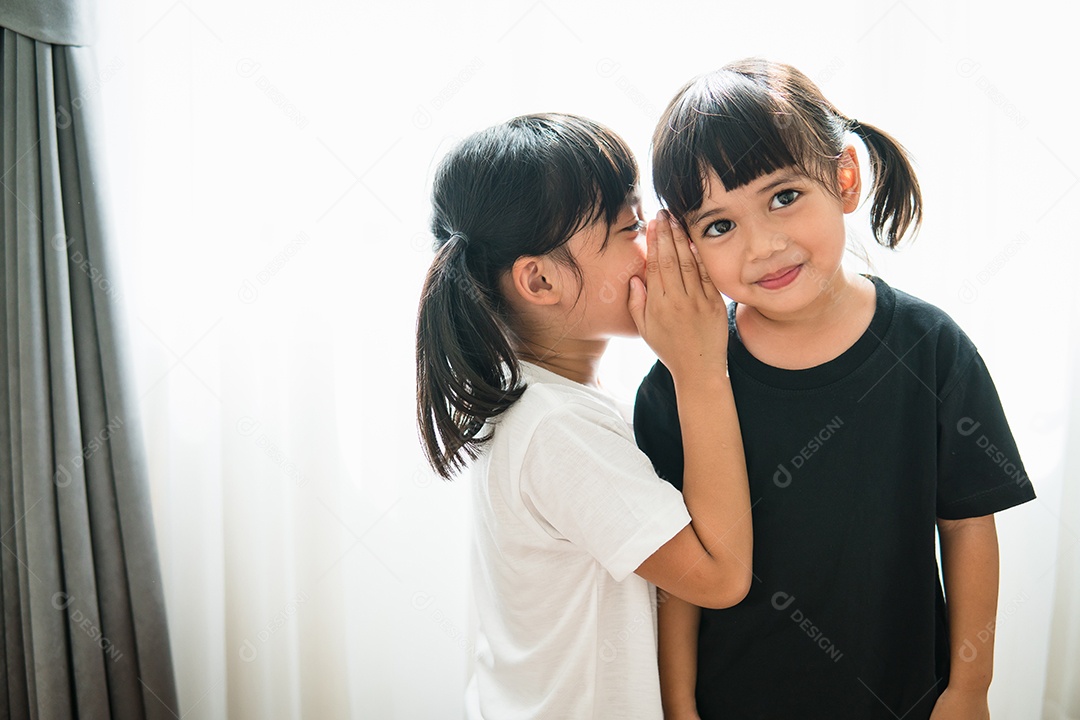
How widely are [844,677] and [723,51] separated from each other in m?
1.06

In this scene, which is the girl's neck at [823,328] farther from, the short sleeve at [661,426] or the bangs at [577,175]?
the bangs at [577,175]

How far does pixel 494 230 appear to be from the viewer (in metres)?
1.02

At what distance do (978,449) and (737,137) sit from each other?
1.51ft

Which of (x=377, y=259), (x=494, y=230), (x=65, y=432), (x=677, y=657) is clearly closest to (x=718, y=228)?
(x=494, y=230)

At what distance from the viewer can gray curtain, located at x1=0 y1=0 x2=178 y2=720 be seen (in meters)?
1.47

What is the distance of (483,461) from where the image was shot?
1068 mm

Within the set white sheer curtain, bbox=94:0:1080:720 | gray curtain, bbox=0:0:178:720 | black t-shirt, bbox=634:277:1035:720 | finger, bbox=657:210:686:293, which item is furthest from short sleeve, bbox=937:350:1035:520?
gray curtain, bbox=0:0:178:720

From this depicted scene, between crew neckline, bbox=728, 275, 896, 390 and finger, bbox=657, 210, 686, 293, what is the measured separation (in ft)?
0.47

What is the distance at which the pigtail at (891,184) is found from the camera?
1.03 meters

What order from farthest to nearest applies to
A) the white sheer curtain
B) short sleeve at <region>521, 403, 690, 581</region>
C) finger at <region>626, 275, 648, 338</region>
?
the white sheer curtain < finger at <region>626, 275, 648, 338</region> < short sleeve at <region>521, 403, 690, 581</region>

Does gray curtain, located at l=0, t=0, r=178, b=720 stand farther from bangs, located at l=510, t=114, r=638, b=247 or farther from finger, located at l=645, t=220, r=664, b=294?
finger, located at l=645, t=220, r=664, b=294

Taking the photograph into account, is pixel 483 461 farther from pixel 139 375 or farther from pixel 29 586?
pixel 29 586

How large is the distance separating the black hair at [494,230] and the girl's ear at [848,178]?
258 mm

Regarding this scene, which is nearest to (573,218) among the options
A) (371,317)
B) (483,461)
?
(483,461)
